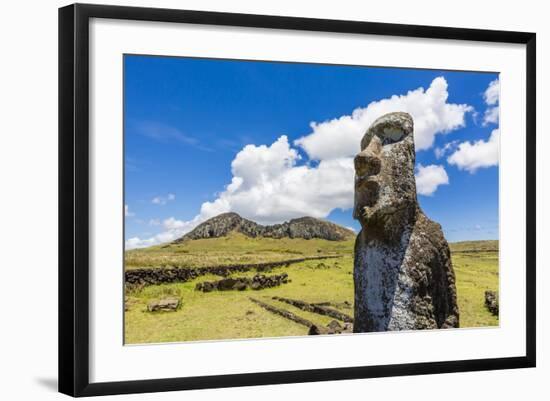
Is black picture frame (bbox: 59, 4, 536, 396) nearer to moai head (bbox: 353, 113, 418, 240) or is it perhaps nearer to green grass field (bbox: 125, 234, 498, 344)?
green grass field (bbox: 125, 234, 498, 344)

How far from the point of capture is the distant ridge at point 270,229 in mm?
6617

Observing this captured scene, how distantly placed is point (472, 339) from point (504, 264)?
891 mm

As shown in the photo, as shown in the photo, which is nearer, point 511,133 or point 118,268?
point 118,268

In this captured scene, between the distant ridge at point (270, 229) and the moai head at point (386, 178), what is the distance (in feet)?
1.14

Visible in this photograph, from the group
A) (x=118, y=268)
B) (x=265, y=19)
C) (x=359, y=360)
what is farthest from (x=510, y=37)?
(x=118, y=268)

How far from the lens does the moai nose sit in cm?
716

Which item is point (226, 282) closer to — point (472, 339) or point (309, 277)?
point (309, 277)

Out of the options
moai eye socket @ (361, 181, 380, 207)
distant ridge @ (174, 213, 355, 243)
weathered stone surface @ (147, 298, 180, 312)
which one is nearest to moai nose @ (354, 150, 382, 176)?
moai eye socket @ (361, 181, 380, 207)

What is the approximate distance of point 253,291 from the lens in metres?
7.10

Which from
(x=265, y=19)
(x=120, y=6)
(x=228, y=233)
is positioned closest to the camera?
(x=120, y=6)

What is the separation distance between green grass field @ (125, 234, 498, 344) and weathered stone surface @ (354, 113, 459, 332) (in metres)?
0.18

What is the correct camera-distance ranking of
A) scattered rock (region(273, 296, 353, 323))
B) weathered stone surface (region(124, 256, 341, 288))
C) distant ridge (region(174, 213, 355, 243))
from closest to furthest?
weathered stone surface (region(124, 256, 341, 288)) → distant ridge (region(174, 213, 355, 243)) → scattered rock (region(273, 296, 353, 323))

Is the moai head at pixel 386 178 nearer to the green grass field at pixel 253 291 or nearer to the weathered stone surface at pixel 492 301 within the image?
the green grass field at pixel 253 291

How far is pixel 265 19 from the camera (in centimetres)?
623
